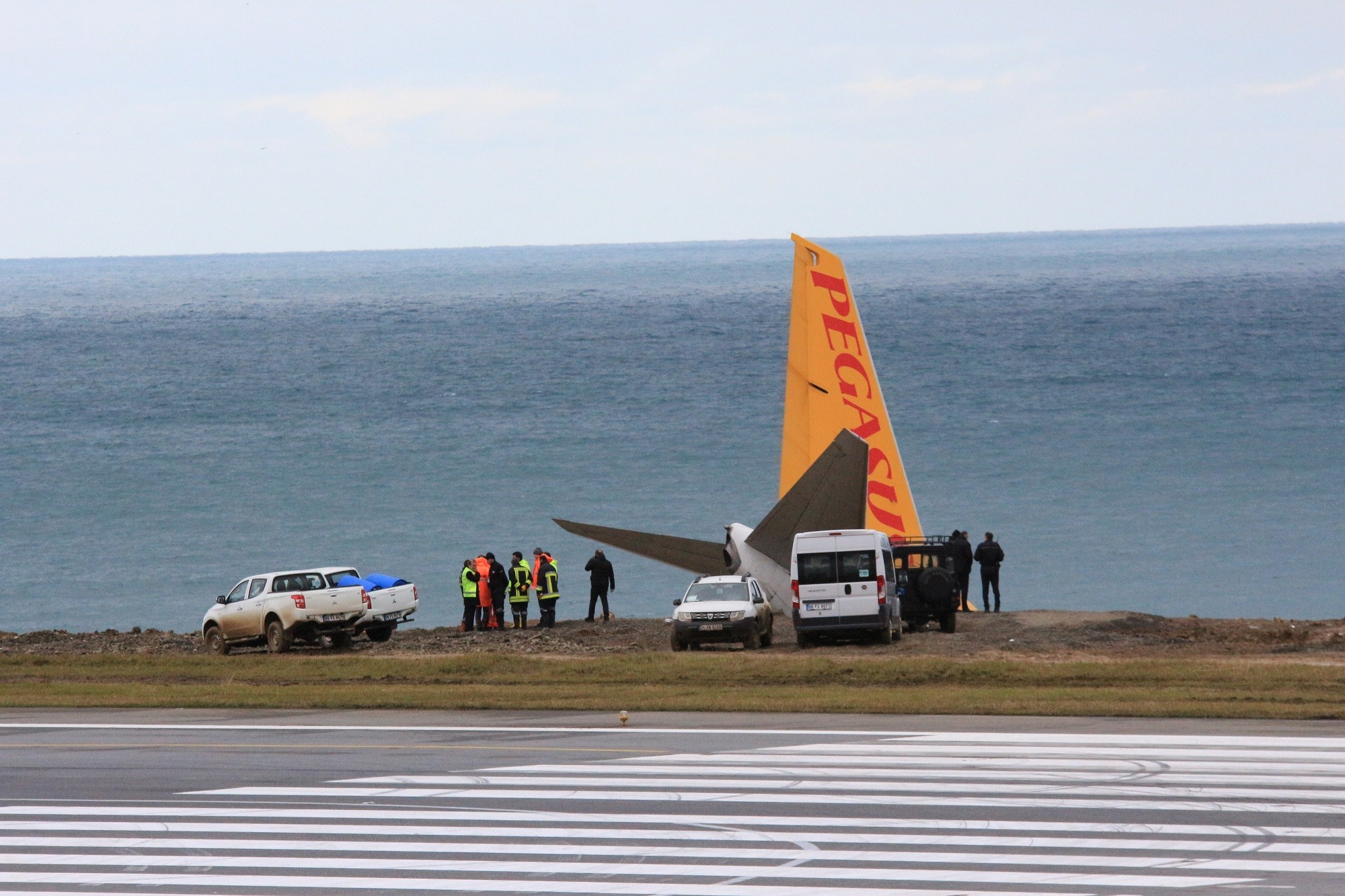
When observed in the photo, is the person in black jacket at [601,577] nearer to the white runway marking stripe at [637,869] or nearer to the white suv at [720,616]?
the white suv at [720,616]

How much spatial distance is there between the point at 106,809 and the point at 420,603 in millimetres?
32157

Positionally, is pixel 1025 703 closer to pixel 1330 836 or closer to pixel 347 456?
pixel 1330 836

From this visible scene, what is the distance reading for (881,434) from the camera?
3572 cm

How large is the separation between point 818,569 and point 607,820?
48.2 ft

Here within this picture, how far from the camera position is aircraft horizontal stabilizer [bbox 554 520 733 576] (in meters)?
32.3

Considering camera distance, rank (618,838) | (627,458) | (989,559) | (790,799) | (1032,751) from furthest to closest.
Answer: (627,458)
(989,559)
(1032,751)
(790,799)
(618,838)

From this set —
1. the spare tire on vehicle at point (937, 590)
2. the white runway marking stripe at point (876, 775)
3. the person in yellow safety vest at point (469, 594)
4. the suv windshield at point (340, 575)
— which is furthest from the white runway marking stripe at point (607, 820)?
the person in yellow safety vest at point (469, 594)

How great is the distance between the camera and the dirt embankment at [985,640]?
2681cm

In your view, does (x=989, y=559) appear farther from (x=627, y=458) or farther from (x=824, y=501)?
(x=627, y=458)

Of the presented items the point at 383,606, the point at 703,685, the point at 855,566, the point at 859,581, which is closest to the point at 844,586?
the point at 859,581

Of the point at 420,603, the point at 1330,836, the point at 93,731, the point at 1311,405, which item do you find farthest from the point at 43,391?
the point at 1330,836

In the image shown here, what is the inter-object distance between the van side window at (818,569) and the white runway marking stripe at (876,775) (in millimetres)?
12046

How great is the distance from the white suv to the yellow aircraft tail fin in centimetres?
738

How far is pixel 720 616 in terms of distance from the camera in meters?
28.1
